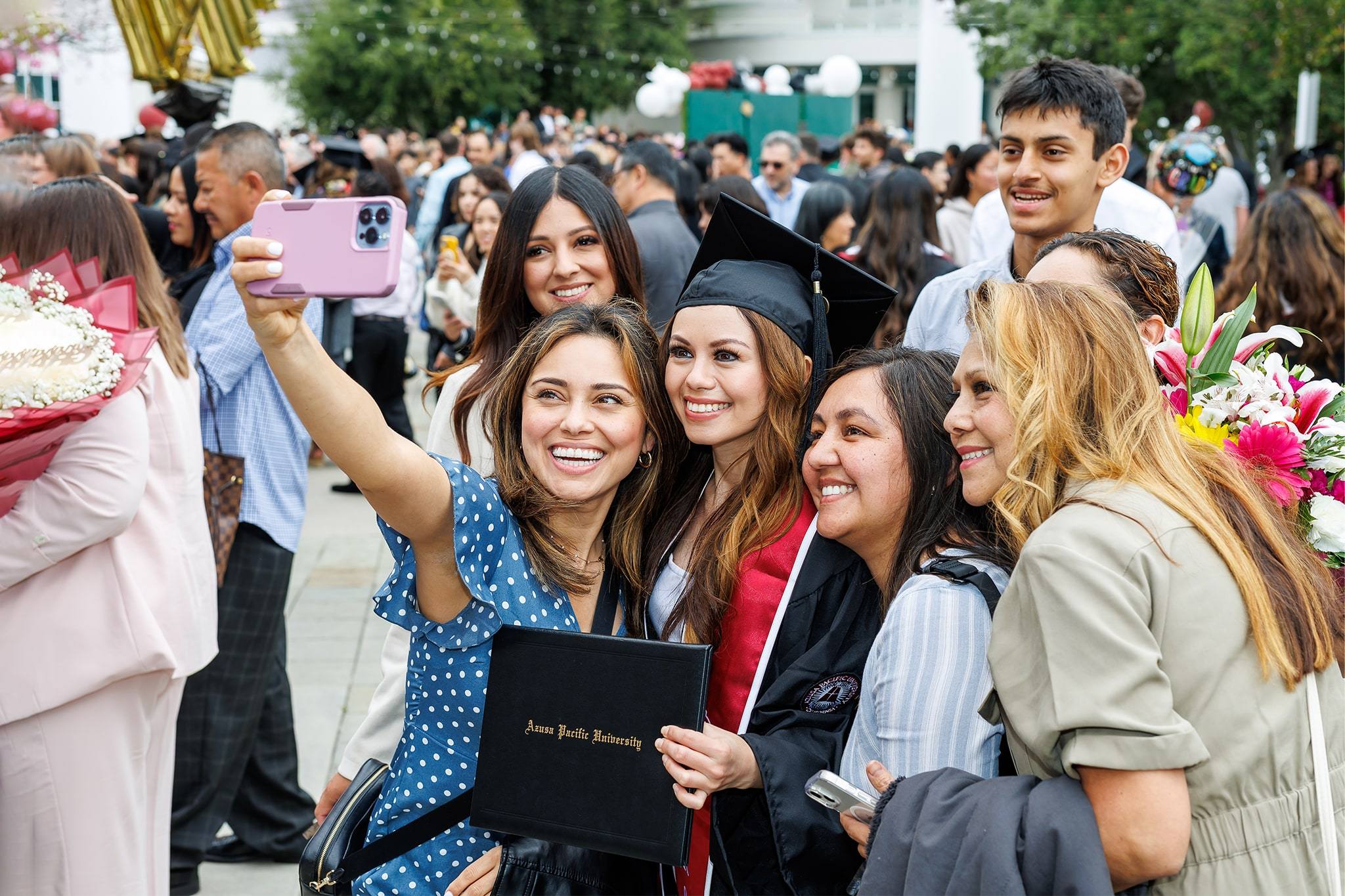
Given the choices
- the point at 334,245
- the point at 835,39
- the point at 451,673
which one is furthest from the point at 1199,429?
the point at 835,39

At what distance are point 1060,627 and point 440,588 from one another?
3.58 ft

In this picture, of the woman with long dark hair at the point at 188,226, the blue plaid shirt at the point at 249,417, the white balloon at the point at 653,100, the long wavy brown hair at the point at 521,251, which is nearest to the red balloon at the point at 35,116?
the woman with long dark hair at the point at 188,226

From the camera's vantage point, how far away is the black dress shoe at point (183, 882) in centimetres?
420

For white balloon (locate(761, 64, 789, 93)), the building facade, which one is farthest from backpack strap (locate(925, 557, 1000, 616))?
the building facade

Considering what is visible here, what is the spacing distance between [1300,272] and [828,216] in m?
2.95

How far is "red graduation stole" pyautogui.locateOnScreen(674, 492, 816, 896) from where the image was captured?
2398mm

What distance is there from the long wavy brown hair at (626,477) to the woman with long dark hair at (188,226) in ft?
7.82

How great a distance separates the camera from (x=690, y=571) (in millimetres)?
2506

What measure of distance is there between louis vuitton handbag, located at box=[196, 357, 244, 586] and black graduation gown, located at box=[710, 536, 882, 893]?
235cm

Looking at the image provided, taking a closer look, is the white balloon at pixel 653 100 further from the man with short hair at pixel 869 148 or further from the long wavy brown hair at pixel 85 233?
the long wavy brown hair at pixel 85 233

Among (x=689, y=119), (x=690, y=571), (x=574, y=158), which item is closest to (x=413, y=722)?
(x=690, y=571)

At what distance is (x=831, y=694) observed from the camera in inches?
93.0

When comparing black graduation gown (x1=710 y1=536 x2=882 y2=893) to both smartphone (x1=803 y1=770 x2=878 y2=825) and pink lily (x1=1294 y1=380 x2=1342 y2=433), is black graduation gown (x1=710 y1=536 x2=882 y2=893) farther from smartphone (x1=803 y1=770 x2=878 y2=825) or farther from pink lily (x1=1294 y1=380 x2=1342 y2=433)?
pink lily (x1=1294 y1=380 x2=1342 y2=433)

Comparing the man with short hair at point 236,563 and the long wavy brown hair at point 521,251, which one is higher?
the long wavy brown hair at point 521,251
